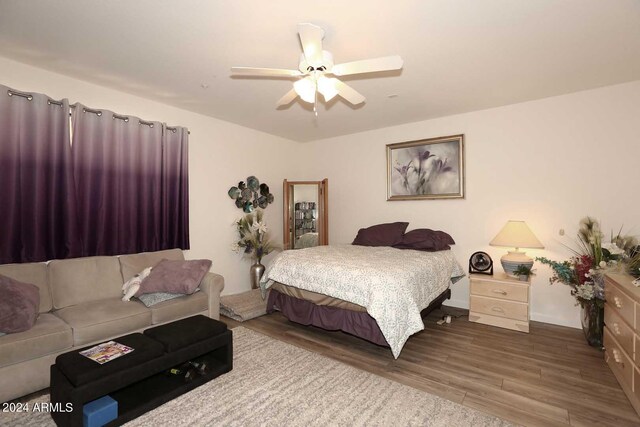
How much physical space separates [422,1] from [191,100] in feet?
9.33

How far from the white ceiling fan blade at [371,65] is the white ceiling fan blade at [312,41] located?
16 centimetres

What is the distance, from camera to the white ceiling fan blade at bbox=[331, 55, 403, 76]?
2.03 m

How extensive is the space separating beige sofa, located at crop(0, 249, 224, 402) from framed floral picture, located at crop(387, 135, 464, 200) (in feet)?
9.71

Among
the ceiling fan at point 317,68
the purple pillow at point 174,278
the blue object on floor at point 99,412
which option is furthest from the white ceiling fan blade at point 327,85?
the blue object on floor at point 99,412

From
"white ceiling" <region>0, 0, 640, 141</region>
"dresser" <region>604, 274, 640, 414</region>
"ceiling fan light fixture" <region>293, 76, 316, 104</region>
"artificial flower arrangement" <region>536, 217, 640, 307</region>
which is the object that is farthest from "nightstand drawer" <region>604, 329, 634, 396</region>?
"ceiling fan light fixture" <region>293, 76, 316, 104</region>

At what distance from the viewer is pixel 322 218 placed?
5.20 meters

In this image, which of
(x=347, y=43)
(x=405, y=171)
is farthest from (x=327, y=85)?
(x=405, y=171)

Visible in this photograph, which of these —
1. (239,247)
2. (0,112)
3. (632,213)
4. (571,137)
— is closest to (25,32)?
(0,112)

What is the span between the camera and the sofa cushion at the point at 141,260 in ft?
10.5

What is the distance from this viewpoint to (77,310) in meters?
2.62

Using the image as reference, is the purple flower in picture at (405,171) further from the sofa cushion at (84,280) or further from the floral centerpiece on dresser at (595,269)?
the sofa cushion at (84,280)

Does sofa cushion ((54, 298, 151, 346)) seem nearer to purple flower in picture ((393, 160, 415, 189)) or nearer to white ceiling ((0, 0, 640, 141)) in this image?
white ceiling ((0, 0, 640, 141))

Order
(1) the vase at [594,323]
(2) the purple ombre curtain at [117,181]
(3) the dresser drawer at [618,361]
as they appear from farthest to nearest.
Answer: (2) the purple ombre curtain at [117,181] < (1) the vase at [594,323] < (3) the dresser drawer at [618,361]

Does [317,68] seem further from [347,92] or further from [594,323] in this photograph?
[594,323]
